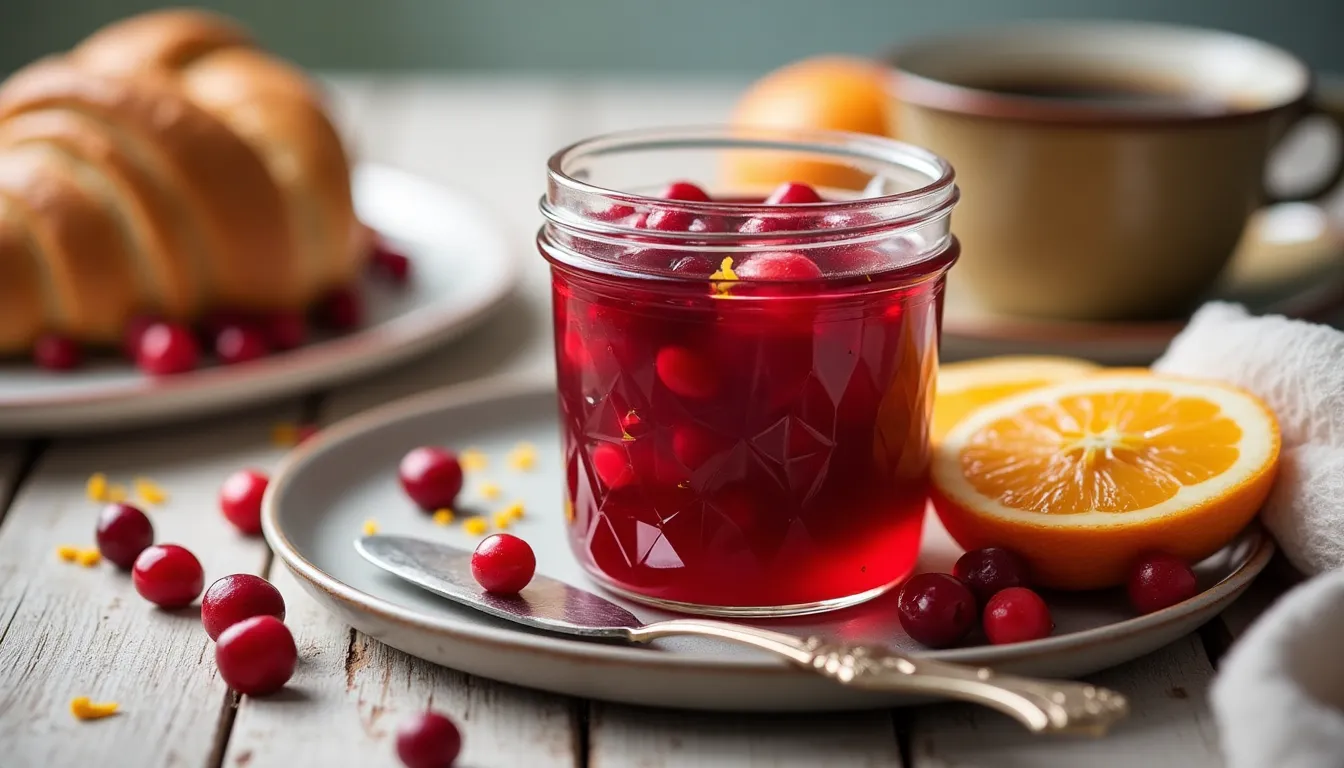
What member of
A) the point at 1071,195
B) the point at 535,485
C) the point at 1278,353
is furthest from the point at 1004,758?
the point at 1071,195

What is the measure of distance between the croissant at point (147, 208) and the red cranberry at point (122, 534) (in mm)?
673

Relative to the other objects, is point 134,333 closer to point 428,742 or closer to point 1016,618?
point 428,742

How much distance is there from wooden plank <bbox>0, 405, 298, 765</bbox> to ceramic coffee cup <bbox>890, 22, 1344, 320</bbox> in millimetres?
1018

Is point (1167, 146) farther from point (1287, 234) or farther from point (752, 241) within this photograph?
point (752, 241)

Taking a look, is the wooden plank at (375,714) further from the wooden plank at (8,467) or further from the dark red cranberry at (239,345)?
the dark red cranberry at (239,345)

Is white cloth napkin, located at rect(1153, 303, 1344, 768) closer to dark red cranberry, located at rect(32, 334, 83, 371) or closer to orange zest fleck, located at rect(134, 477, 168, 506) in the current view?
orange zest fleck, located at rect(134, 477, 168, 506)

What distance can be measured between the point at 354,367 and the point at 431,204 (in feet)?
2.41

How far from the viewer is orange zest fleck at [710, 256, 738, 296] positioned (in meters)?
1.17

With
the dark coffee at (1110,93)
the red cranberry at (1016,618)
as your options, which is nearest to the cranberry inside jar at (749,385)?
the red cranberry at (1016,618)

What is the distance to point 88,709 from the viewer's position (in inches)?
45.0

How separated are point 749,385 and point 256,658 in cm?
46

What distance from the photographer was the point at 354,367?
1.96 meters

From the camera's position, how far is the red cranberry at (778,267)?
1168 millimetres

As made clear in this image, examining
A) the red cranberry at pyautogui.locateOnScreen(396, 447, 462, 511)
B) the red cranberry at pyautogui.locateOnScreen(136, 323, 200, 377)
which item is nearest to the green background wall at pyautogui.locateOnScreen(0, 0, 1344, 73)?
the red cranberry at pyautogui.locateOnScreen(136, 323, 200, 377)
